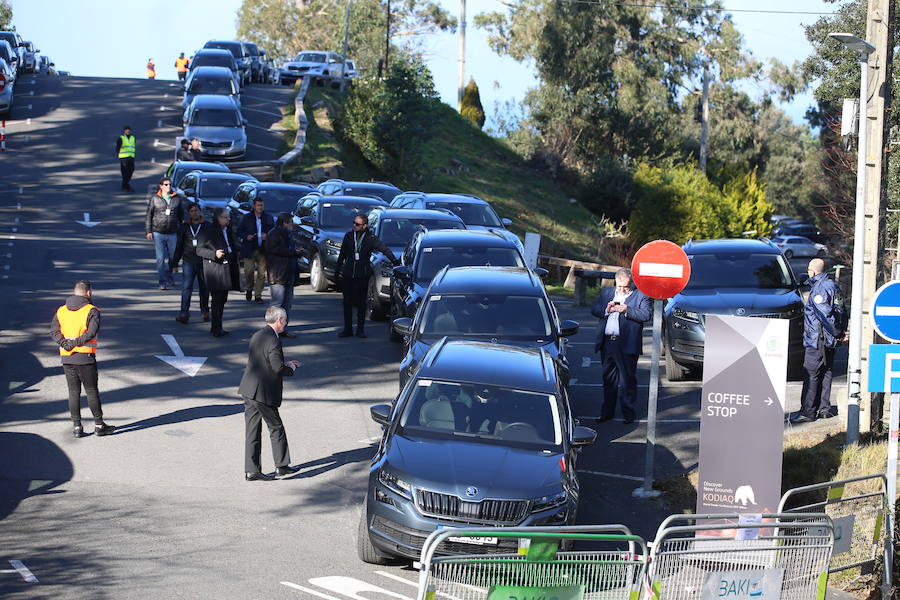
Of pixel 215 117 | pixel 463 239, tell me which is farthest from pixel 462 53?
pixel 463 239

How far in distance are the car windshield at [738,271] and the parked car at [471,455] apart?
677cm

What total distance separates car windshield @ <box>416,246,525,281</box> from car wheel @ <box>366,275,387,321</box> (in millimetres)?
2334

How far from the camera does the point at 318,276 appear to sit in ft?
73.3

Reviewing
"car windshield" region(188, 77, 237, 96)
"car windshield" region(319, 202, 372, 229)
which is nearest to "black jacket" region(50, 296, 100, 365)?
"car windshield" region(319, 202, 372, 229)

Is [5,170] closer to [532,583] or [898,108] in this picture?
[898,108]

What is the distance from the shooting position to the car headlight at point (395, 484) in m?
9.13

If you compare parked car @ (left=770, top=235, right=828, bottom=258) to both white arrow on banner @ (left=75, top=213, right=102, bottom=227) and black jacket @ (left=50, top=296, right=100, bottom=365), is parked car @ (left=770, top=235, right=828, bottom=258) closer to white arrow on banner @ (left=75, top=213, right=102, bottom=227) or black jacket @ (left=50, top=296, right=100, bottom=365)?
white arrow on banner @ (left=75, top=213, right=102, bottom=227)

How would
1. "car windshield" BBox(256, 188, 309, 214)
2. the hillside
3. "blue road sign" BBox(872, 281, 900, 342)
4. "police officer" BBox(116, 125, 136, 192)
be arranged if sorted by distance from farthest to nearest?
the hillside, "police officer" BBox(116, 125, 136, 192), "car windshield" BBox(256, 188, 309, 214), "blue road sign" BBox(872, 281, 900, 342)

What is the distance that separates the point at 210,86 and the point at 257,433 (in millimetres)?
34310

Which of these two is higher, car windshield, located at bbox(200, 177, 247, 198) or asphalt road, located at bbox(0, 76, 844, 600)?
car windshield, located at bbox(200, 177, 247, 198)

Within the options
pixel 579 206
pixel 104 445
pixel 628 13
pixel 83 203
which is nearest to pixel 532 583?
pixel 104 445

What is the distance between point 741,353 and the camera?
33.6ft

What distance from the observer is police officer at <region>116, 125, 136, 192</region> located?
31.3 meters

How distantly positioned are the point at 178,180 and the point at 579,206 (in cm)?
2978
